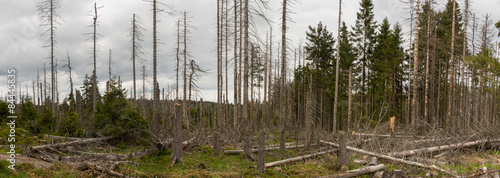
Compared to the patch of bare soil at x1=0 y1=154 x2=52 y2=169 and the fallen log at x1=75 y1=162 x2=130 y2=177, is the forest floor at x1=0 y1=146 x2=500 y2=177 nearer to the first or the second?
the patch of bare soil at x1=0 y1=154 x2=52 y2=169

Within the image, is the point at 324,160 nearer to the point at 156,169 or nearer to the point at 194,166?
the point at 194,166

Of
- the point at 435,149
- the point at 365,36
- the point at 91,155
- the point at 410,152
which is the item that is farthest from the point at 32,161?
the point at 365,36

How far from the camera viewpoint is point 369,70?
27734mm

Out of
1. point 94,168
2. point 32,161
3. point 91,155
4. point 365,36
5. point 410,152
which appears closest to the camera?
point 94,168

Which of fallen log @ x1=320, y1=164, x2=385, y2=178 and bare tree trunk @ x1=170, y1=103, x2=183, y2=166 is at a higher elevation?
bare tree trunk @ x1=170, y1=103, x2=183, y2=166

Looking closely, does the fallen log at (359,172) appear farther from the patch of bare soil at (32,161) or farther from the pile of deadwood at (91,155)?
the patch of bare soil at (32,161)

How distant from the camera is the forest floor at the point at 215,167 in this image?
307 inches

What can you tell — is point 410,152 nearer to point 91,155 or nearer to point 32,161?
point 91,155

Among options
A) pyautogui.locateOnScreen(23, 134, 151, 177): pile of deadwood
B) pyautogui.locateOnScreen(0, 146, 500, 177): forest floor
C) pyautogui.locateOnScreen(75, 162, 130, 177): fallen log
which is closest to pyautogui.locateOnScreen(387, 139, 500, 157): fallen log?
pyautogui.locateOnScreen(0, 146, 500, 177): forest floor

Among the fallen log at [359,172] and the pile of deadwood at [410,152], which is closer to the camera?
the fallen log at [359,172]

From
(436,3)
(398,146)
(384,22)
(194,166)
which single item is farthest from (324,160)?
(384,22)

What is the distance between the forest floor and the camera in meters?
7.79

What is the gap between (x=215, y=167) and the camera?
9836 mm

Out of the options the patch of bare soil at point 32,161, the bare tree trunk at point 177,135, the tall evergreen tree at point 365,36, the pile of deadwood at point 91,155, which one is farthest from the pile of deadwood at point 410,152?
the tall evergreen tree at point 365,36
